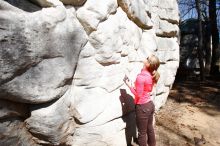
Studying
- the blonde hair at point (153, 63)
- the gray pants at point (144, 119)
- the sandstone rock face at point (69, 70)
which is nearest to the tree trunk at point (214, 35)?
the sandstone rock face at point (69, 70)

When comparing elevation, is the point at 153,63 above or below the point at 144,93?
above

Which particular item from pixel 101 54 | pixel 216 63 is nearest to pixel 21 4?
pixel 101 54

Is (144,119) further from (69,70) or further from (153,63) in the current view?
(69,70)

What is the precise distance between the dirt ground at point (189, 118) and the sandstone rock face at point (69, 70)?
0.94m

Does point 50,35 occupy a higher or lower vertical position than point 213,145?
higher

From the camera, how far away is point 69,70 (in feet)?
13.7

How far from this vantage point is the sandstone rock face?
141 inches

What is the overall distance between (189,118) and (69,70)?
362 cm

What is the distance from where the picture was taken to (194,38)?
16.2 meters

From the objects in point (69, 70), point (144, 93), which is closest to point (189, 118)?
point (144, 93)

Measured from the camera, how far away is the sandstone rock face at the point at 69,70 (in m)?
3.58

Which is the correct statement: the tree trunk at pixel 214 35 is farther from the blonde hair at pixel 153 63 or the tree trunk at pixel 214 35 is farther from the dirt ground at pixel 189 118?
the blonde hair at pixel 153 63

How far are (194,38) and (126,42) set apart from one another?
38.0 feet

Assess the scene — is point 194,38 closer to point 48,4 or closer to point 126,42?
point 126,42
